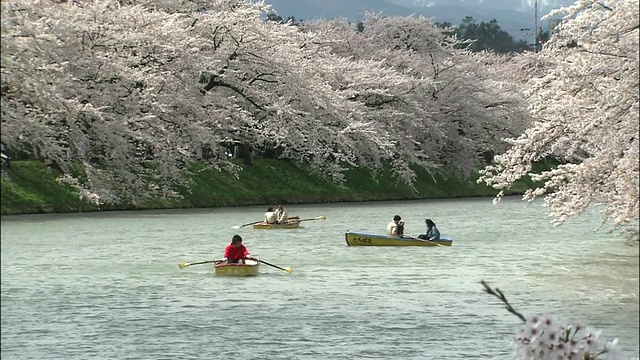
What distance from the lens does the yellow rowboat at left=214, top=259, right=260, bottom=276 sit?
2484cm

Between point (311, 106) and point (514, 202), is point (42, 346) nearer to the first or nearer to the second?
point (311, 106)

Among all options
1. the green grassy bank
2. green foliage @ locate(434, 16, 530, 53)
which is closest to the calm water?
the green grassy bank

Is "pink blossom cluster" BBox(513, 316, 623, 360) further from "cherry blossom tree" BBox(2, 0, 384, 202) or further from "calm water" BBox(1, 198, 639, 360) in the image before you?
"cherry blossom tree" BBox(2, 0, 384, 202)

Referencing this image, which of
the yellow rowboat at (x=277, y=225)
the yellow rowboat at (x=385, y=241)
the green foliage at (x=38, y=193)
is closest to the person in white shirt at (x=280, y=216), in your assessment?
the yellow rowboat at (x=277, y=225)

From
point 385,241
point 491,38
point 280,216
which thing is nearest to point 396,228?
point 385,241

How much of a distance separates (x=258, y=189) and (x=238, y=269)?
85.6 feet

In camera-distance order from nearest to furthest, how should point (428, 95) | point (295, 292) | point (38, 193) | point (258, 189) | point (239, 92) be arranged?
point (295, 292)
point (38, 193)
point (239, 92)
point (258, 189)
point (428, 95)

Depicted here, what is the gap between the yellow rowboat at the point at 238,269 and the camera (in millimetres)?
24844

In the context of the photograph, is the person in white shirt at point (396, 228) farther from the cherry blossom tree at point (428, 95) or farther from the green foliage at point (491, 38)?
the green foliage at point (491, 38)

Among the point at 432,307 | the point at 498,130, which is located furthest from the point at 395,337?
the point at 498,130

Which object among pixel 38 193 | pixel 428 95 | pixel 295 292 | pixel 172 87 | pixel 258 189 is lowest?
pixel 295 292

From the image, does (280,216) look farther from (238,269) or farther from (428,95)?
(428,95)

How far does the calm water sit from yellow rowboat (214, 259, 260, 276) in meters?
0.41

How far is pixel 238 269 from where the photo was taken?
24906 millimetres
